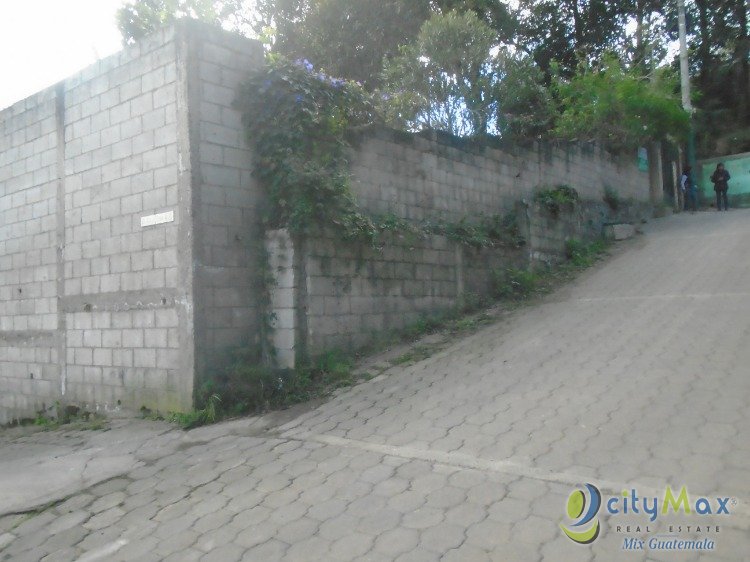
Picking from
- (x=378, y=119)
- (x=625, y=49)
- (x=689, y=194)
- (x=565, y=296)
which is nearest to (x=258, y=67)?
(x=378, y=119)

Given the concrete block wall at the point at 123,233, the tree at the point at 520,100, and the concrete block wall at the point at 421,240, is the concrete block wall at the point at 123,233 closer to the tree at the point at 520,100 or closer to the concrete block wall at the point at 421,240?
the concrete block wall at the point at 421,240

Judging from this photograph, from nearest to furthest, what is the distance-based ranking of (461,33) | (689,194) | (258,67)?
1. (258,67)
2. (461,33)
3. (689,194)

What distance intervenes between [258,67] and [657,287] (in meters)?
6.27

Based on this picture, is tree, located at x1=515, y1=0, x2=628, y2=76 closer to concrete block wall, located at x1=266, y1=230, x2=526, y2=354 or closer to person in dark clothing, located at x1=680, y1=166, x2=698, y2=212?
person in dark clothing, located at x1=680, y1=166, x2=698, y2=212

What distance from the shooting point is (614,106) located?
14.3 m

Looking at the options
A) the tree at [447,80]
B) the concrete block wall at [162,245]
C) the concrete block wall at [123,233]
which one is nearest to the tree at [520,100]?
the tree at [447,80]

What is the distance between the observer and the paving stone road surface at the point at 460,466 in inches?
118

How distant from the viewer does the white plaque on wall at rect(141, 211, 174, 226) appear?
19.8ft

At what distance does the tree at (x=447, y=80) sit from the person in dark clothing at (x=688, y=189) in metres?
7.21

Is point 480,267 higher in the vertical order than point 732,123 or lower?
lower

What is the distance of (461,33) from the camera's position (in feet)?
42.3

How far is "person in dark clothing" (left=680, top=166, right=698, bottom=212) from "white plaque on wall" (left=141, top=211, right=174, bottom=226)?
617 inches

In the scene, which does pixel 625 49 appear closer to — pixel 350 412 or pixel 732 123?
pixel 732 123

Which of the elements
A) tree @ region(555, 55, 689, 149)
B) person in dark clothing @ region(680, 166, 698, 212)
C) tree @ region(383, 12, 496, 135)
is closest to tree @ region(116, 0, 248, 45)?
tree @ region(383, 12, 496, 135)
